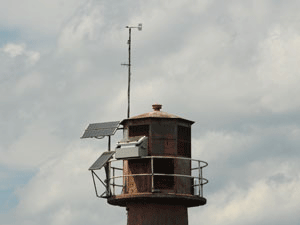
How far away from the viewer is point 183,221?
6366 centimetres

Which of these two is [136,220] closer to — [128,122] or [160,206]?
[160,206]

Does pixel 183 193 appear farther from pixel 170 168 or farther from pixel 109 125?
Answer: pixel 109 125

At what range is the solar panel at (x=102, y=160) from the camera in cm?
6350

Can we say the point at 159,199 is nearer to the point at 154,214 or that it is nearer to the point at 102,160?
the point at 154,214

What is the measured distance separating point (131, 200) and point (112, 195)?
1282mm

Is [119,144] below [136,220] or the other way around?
the other way around

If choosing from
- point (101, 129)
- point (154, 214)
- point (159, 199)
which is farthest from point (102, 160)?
point (154, 214)

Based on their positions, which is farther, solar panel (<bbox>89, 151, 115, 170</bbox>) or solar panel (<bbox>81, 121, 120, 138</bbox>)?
solar panel (<bbox>81, 121, 120, 138</bbox>)

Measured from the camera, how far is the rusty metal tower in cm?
6284

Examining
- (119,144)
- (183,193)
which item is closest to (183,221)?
(183,193)

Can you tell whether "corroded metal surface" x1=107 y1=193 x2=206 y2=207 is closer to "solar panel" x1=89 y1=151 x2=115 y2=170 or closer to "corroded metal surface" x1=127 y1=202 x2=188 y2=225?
"corroded metal surface" x1=127 y1=202 x2=188 y2=225

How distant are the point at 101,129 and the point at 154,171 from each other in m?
4.20

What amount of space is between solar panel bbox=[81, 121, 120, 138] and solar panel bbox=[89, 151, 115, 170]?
1.19 metres

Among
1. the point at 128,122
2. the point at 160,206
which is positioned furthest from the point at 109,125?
the point at 160,206
